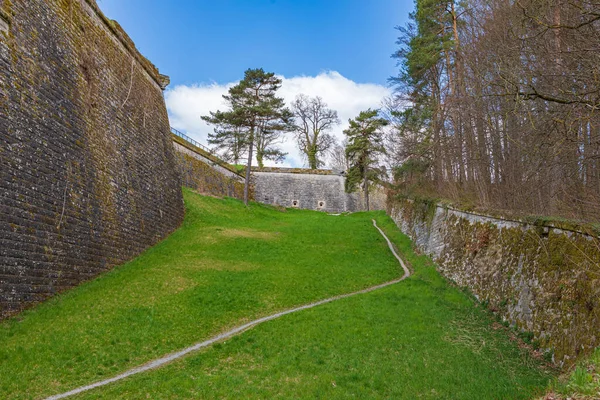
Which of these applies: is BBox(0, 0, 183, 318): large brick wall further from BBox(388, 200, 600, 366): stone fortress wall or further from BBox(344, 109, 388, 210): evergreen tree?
BBox(344, 109, 388, 210): evergreen tree

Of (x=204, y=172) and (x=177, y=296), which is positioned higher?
(x=204, y=172)

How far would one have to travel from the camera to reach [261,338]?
25.6ft

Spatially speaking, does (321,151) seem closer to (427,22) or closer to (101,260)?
(427,22)

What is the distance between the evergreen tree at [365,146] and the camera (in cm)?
3064

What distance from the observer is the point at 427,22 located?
1775 cm

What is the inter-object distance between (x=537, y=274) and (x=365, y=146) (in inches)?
948

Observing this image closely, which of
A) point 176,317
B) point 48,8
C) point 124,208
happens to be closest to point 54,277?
point 176,317

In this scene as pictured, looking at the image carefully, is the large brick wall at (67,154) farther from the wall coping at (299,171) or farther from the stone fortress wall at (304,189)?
the wall coping at (299,171)

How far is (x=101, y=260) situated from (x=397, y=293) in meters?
8.33

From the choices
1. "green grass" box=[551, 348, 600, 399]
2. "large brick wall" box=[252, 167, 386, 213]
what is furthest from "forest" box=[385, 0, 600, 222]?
"large brick wall" box=[252, 167, 386, 213]

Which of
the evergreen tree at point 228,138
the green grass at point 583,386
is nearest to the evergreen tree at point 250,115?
the evergreen tree at point 228,138

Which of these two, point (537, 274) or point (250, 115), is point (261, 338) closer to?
point (537, 274)

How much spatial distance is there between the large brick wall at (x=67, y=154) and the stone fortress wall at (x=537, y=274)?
1001cm

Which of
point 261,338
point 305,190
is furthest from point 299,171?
point 261,338
